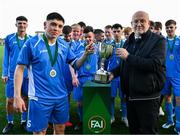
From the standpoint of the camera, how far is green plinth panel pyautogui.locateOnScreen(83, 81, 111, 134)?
367 centimetres

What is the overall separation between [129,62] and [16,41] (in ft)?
9.18

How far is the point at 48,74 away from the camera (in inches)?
143

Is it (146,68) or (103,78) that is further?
(103,78)

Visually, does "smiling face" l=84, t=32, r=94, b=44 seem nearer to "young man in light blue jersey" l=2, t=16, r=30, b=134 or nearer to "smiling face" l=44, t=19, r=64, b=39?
"young man in light blue jersey" l=2, t=16, r=30, b=134

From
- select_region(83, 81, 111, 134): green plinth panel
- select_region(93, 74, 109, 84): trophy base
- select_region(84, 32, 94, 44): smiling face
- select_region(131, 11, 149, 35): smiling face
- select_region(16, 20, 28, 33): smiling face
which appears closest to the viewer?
select_region(131, 11, 149, 35): smiling face

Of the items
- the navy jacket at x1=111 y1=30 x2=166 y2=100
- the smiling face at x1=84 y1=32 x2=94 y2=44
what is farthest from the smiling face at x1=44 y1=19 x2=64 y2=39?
the smiling face at x1=84 y1=32 x2=94 y2=44

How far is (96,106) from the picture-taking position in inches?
145

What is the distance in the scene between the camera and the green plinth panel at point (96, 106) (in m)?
3.67

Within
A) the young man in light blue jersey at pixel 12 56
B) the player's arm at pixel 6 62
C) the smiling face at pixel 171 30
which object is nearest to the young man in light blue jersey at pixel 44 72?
the young man in light blue jersey at pixel 12 56

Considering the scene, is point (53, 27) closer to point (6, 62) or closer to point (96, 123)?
point (96, 123)

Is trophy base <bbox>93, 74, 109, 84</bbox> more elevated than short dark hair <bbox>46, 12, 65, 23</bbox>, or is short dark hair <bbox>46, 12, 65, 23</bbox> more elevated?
short dark hair <bbox>46, 12, 65, 23</bbox>

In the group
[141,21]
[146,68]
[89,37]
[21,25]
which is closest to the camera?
[146,68]

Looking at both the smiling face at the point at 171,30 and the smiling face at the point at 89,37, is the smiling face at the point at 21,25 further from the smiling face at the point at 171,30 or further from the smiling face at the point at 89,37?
the smiling face at the point at 171,30

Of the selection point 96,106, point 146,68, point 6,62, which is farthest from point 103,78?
point 6,62
